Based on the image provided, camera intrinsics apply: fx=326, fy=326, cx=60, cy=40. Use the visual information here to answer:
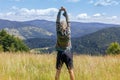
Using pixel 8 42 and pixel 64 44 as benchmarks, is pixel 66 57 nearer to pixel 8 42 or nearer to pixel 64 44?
pixel 64 44

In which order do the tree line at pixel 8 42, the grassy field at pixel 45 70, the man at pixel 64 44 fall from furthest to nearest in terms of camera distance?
the tree line at pixel 8 42, the grassy field at pixel 45 70, the man at pixel 64 44

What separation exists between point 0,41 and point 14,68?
3265 inches

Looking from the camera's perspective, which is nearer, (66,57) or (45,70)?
(66,57)

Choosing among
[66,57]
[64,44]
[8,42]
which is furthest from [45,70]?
[8,42]

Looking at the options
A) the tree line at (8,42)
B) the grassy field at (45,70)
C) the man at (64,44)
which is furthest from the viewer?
the tree line at (8,42)

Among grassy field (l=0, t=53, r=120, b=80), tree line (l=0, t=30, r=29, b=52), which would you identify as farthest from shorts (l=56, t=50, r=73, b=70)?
tree line (l=0, t=30, r=29, b=52)

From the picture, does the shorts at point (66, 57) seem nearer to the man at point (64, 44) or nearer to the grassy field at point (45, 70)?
the man at point (64, 44)

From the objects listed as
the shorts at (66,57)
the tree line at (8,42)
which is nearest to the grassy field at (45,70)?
the shorts at (66,57)

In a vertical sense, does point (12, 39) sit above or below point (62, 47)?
below

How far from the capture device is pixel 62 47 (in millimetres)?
8273

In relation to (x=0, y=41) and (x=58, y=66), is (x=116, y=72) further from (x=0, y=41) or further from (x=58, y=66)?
(x=0, y=41)

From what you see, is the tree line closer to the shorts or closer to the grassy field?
the grassy field

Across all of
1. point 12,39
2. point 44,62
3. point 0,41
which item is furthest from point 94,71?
point 12,39

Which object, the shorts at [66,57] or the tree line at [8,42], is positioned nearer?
the shorts at [66,57]
